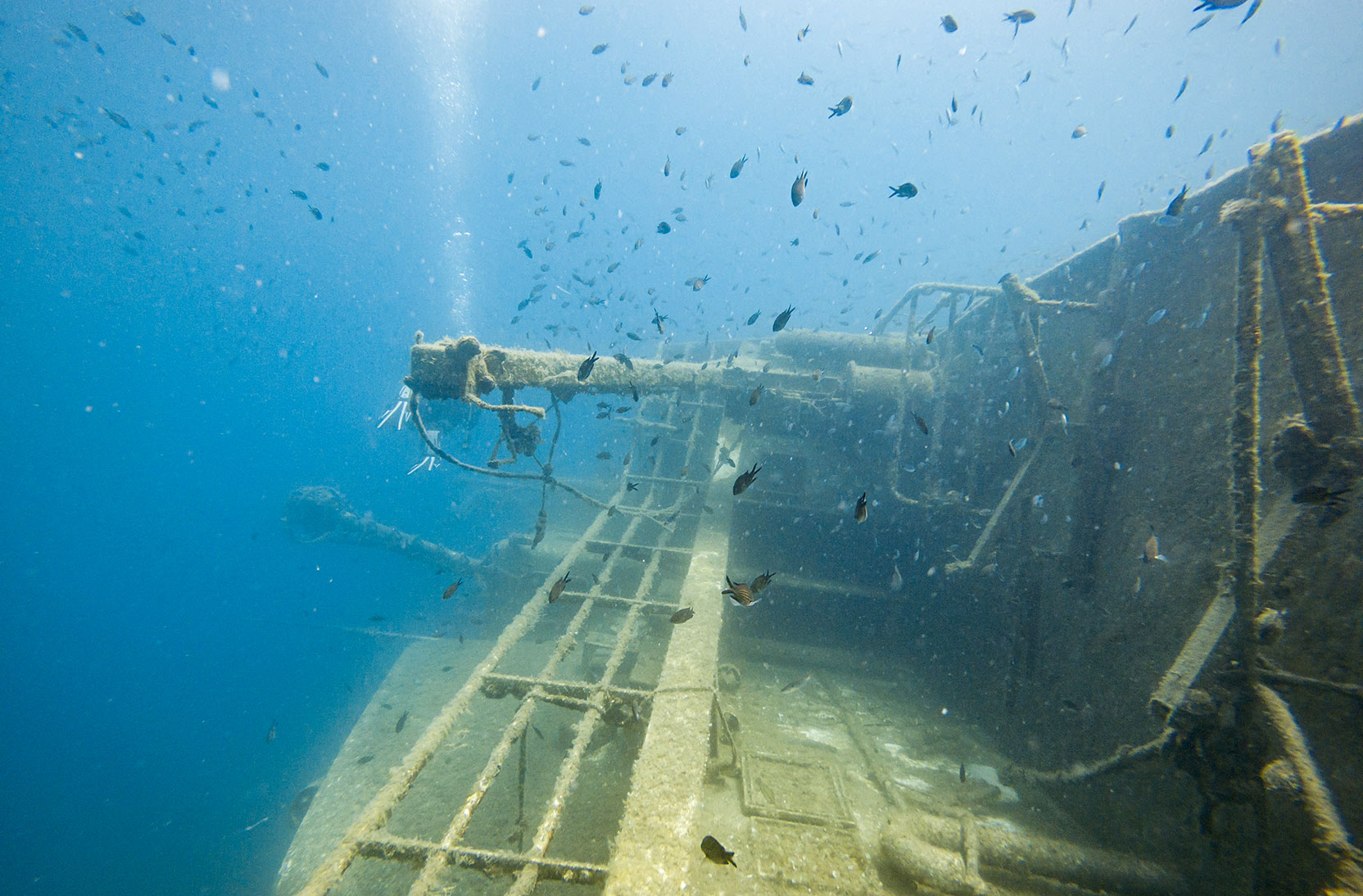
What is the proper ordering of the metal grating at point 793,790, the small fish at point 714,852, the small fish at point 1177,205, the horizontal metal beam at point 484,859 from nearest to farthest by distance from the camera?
the small fish at point 714,852 < the horizontal metal beam at point 484,859 < the metal grating at point 793,790 < the small fish at point 1177,205

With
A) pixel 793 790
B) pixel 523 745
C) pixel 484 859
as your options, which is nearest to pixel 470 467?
pixel 523 745

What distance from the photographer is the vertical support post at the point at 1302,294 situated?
2252 millimetres

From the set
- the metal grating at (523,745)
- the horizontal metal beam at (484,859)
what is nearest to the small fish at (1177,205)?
the metal grating at (523,745)

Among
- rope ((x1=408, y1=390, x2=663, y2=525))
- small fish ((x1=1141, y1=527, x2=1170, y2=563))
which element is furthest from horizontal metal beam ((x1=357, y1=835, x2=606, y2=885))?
small fish ((x1=1141, y1=527, x2=1170, y2=563))

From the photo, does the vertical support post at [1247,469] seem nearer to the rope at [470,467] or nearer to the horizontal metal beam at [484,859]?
the horizontal metal beam at [484,859]

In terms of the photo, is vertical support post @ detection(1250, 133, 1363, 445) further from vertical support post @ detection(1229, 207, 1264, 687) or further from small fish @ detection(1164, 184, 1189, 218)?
small fish @ detection(1164, 184, 1189, 218)

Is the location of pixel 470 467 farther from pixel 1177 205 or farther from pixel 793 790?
pixel 1177 205

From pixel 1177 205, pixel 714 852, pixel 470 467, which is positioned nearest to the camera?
pixel 714 852

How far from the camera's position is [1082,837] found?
3.40 meters

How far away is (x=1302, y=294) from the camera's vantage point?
8.04ft

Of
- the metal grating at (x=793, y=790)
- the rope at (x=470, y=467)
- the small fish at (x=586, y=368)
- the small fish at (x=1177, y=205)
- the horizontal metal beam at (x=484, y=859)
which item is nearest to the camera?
the horizontal metal beam at (x=484, y=859)

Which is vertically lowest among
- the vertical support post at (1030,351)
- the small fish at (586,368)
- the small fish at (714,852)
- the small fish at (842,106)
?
the small fish at (714,852)

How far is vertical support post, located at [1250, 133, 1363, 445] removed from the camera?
2.25 metres

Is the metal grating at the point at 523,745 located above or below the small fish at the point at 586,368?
below
